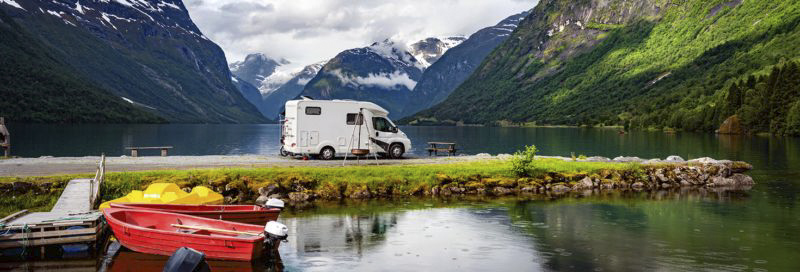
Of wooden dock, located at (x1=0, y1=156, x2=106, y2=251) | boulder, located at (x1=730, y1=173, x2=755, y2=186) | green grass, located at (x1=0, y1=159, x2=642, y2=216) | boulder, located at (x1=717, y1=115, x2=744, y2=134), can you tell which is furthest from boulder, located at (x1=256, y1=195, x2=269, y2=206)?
boulder, located at (x1=717, y1=115, x2=744, y2=134)

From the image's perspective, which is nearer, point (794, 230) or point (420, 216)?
point (794, 230)

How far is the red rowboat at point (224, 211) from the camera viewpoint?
2303 centimetres

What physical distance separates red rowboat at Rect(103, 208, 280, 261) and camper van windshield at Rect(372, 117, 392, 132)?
25.4 meters

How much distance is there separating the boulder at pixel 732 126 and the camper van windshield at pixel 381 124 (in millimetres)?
131391

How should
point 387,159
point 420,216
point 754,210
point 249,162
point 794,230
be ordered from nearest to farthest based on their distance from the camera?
point 794,230 < point 420,216 < point 754,210 < point 249,162 < point 387,159

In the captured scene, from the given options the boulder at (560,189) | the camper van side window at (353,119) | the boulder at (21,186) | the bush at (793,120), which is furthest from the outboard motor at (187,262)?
the bush at (793,120)

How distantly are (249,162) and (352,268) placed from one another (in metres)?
24.4

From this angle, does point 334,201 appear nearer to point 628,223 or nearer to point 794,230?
point 628,223

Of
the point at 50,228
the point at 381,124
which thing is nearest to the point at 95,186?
the point at 50,228

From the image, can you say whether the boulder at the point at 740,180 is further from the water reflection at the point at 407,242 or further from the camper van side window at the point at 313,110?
the camper van side window at the point at 313,110

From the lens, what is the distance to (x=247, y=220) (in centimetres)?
2314

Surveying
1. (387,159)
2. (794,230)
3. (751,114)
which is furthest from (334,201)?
(751,114)

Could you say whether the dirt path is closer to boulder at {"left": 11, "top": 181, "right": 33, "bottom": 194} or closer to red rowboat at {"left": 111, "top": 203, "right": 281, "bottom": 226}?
boulder at {"left": 11, "top": 181, "right": 33, "bottom": 194}

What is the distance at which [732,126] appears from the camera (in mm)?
149375
